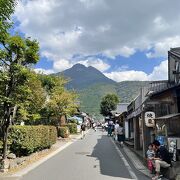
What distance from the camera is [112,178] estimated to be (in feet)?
41.9

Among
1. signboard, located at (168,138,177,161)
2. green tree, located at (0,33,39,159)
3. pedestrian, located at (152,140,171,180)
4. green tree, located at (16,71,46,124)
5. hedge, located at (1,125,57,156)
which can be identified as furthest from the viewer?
green tree, located at (16,71,46,124)

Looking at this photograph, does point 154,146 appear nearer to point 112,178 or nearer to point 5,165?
point 112,178

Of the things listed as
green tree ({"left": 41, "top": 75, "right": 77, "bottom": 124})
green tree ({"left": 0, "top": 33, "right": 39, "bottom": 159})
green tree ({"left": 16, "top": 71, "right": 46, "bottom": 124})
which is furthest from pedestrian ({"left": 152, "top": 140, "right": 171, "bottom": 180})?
green tree ({"left": 41, "top": 75, "right": 77, "bottom": 124})

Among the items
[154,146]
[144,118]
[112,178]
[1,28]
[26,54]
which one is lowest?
[112,178]

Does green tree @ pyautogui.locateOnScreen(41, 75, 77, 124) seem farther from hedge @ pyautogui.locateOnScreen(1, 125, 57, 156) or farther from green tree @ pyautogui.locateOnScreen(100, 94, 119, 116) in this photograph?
green tree @ pyautogui.locateOnScreen(100, 94, 119, 116)

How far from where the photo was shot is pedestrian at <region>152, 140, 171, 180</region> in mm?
12203

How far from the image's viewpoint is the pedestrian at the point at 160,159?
12.2m

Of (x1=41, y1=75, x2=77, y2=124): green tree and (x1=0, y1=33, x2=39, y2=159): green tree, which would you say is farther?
(x1=41, y1=75, x2=77, y2=124): green tree

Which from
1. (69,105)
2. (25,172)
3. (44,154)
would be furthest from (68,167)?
(69,105)

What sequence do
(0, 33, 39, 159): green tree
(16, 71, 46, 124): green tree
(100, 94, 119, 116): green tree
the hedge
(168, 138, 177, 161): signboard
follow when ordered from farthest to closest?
(100, 94, 119, 116): green tree
(16, 71, 46, 124): green tree
the hedge
(0, 33, 39, 159): green tree
(168, 138, 177, 161): signboard

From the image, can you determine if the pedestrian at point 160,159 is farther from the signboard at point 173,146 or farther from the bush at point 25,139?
the bush at point 25,139

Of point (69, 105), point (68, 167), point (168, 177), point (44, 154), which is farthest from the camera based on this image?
point (69, 105)

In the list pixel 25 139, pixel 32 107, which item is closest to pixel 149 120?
pixel 25 139

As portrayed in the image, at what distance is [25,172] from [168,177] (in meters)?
6.02
